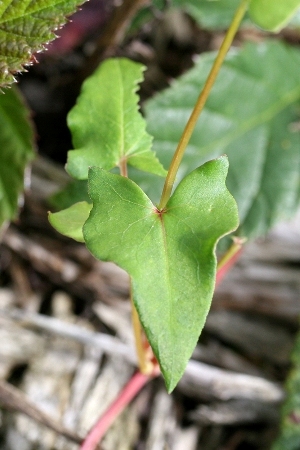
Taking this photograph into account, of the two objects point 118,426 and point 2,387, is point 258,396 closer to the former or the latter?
point 118,426

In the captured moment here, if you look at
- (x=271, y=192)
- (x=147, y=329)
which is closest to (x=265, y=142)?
(x=271, y=192)

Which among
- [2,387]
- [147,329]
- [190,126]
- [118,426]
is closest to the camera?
[147,329]

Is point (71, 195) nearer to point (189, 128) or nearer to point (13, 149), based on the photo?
point (13, 149)

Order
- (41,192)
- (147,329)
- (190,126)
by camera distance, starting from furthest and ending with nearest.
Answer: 1. (41,192)
2. (190,126)
3. (147,329)

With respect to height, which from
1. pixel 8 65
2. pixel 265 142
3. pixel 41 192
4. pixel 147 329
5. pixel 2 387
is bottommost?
pixel 2 387

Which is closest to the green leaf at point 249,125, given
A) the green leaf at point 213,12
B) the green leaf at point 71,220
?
the green leaf at point 213,12

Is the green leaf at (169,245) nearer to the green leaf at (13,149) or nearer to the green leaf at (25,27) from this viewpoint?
the green leaf at (25,27)

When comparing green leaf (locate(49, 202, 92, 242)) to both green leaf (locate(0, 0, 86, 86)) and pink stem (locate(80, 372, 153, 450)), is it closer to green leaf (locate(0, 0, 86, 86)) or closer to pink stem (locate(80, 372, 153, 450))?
green leaf (locate(0, 0, 86, 86))
